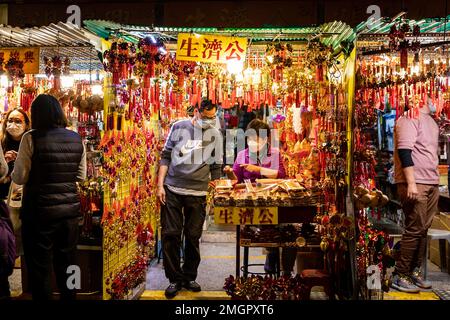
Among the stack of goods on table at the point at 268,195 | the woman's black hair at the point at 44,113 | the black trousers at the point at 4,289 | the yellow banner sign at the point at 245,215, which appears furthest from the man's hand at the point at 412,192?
the black trousers at the point at 4,289

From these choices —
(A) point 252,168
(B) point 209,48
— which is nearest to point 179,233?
(A) point 252,168

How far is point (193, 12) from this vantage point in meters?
4.11

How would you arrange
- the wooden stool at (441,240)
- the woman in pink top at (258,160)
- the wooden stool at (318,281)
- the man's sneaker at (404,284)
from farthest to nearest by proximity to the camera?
the wooden stool at (441,240) < the woman in pink top at (258,160) < the man's sneaker at (404,284) < the wooden stool at (318,281)

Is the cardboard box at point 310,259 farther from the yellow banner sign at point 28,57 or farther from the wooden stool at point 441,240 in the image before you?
the yellow banner sign at point 28,57

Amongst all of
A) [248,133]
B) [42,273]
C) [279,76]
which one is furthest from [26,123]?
[279,76]

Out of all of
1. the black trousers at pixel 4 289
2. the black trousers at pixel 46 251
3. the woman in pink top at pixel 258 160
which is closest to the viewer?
the black trousers at pixel 46 251

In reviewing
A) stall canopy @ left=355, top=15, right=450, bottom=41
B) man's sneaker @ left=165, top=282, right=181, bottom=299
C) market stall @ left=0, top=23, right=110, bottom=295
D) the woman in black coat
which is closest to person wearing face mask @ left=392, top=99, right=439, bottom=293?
stall canopy @ left=355, top=15, right=450, bottom=41

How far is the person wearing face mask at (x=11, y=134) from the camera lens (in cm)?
475

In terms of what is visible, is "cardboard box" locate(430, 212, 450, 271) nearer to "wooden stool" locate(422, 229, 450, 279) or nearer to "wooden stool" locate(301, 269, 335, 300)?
"wooden stool" locate(422, 229, 450, 279)

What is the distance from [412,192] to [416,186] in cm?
14

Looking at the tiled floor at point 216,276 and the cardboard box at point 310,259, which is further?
the cardboard box at point 310,259

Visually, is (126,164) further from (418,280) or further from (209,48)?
(418,280)
